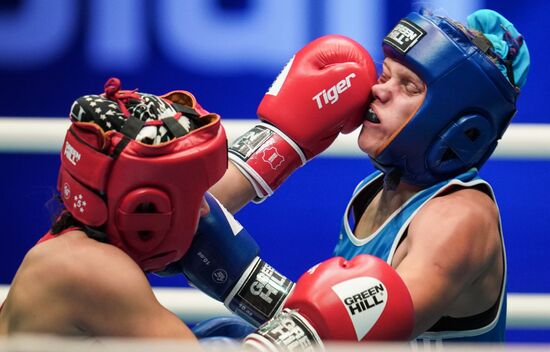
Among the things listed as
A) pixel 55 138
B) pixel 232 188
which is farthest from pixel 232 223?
pixel 55 138

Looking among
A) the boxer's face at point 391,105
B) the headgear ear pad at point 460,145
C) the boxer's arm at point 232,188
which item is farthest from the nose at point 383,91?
the boxer's arm at point 232,188

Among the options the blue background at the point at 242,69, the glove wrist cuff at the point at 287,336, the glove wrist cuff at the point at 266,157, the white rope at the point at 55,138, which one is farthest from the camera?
the blue background at the point at 242,69

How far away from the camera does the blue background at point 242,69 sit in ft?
11.4

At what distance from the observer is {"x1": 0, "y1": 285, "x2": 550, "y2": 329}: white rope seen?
2.71 m

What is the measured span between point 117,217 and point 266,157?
0.54 m

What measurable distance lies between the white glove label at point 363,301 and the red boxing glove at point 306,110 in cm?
55

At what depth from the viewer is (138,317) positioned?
6.32 ft

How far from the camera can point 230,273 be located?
225cm

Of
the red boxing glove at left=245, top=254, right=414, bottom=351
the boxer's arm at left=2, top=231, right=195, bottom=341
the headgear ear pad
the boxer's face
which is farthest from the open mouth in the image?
the boxer's arm at left=2, top=231, right=195, bottom=341

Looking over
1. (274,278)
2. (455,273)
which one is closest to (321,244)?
(274,278)

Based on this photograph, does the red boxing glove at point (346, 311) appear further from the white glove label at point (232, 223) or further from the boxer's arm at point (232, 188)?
the boxer's arm at point (232, 188)

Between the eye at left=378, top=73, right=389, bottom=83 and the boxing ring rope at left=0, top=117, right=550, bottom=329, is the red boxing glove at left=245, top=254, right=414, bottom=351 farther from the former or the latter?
the boxing ring rope at left=0, top=117, right=550, bottom=329

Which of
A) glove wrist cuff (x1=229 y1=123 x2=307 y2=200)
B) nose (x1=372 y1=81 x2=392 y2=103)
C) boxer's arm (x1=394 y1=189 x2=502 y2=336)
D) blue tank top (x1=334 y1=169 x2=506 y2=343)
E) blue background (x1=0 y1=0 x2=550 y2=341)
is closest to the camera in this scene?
boxer's arm (x1=394 y1=189 x2=502 y2=336)

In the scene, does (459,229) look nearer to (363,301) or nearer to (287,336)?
(363,301)
